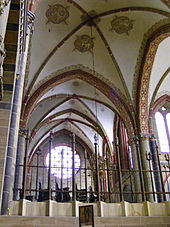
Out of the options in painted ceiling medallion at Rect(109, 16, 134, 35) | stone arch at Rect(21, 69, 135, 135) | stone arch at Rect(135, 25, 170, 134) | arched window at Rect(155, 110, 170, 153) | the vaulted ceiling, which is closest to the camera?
the vaulted ceiling

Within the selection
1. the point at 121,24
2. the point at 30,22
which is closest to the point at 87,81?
the point at 121,24

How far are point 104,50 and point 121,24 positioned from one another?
1.43m

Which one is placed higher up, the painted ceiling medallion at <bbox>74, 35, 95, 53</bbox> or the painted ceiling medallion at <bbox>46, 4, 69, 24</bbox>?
the painted ceiling medallion at <bbox>46, 4, 69, 24</bbox>

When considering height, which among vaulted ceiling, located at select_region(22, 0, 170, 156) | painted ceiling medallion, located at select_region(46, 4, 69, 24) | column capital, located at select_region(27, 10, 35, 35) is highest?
painted ceiling medallion, located at select_region(46, 4, 69, 24)

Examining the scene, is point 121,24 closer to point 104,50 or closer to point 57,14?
point 104,50

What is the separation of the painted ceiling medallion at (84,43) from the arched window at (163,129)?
4889 millimetres

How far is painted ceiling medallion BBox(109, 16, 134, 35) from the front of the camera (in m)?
12.2

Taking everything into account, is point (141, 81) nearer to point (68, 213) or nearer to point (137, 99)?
point (137, 99)

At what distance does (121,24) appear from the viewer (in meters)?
12.4

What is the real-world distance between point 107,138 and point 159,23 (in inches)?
312

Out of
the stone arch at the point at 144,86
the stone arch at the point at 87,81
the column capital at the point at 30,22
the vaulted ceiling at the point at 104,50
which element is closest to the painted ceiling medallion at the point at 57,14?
the vaulted ceiling at the point at 104,50

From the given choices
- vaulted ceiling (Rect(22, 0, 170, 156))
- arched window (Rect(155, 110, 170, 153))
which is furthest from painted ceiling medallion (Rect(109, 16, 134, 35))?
arched window (Rect(155, 110, 170, 153))

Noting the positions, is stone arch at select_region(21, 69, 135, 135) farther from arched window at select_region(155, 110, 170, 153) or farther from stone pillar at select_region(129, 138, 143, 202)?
arched window at select_region(155, 110, 170, 153)

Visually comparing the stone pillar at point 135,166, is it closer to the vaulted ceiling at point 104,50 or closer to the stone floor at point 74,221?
the vaulted ceiling at point 104,50
